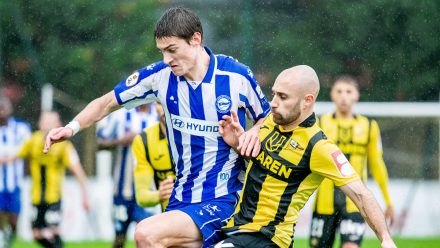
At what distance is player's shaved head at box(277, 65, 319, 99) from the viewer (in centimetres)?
466

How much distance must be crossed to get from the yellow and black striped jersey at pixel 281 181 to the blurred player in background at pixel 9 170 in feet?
19.0

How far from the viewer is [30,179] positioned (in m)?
11.2

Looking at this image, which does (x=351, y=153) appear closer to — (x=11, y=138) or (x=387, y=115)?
(x=387, y=115)

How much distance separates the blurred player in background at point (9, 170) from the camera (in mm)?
10172

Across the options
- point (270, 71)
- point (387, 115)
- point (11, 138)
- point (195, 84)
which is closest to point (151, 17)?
point (270, 71)

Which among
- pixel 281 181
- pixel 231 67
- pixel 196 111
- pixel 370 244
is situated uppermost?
pixel 231 67

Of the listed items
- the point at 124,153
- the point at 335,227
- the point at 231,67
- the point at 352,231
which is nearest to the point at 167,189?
the point at 231,67

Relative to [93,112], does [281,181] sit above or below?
below

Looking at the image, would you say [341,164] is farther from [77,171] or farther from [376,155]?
[77,171]

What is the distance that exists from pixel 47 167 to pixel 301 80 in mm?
5932

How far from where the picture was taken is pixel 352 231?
7.43m

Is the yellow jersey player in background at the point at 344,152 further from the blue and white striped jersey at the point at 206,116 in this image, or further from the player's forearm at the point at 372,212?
the player's forearm at the point at 372,212

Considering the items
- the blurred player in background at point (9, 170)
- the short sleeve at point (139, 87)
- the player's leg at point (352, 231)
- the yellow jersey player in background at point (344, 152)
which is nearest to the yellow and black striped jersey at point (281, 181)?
the short sleeve at point (139, 87)

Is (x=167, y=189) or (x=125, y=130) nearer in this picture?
(x=167, y=189)
